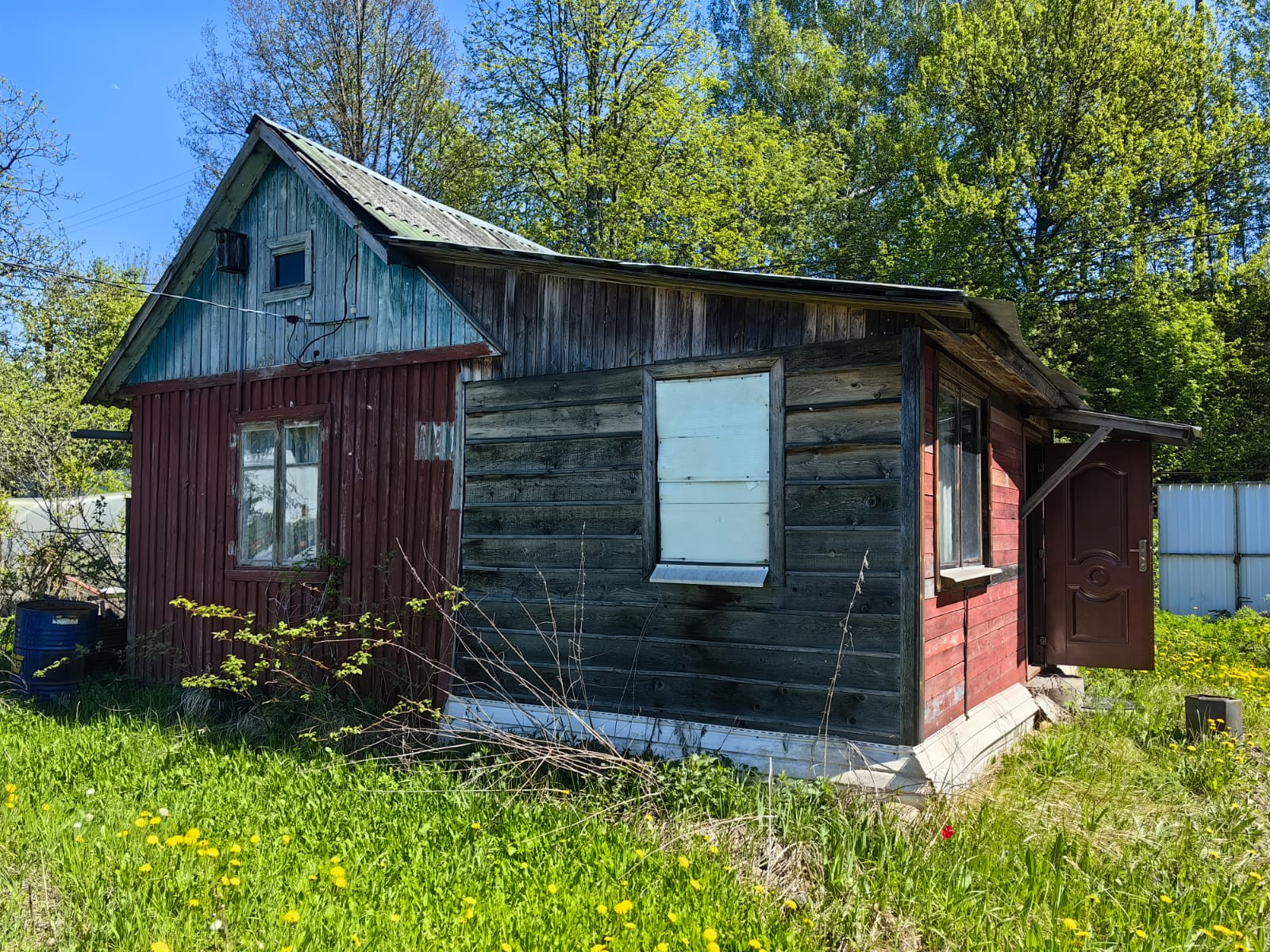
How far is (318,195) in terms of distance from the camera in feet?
26.4

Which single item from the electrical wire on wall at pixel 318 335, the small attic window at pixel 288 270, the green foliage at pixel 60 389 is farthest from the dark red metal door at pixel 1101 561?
the green foliage at pixel 60 389

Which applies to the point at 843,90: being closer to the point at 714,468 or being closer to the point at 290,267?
the point at 290,267

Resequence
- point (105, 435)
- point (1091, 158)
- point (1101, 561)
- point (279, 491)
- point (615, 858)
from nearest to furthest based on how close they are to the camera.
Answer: point (615, 858) < point (279, 491) < point (1101, 561) < point (105, 435) < point (1091, 158)

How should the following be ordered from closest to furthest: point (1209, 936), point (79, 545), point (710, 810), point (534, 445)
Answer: point (1209, 936) → point (710, 810) → point (534, 445) → point (79, 545)

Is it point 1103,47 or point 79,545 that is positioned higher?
point 1103,47

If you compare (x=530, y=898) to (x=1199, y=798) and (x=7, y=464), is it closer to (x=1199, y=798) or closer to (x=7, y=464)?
(x=1199, y=798)

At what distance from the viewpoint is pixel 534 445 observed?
670cm

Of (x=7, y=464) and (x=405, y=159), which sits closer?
(x=7, y=464)

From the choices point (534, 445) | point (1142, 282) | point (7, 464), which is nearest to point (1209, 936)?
point (534, 445)

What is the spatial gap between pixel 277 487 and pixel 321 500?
0.64 m

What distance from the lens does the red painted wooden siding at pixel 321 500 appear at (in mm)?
7270

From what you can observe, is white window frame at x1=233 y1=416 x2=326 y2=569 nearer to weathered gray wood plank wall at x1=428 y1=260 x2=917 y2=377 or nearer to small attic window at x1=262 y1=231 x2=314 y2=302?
small attic window at x1=262 y1=231 x2=314 y2=302

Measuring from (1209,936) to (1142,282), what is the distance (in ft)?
63.3

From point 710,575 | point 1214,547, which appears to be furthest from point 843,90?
point 710,575
